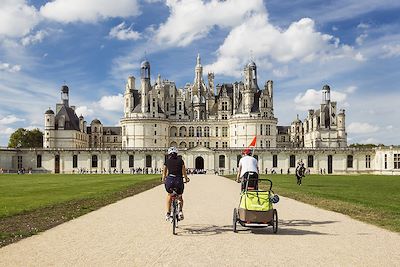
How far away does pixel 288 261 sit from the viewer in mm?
8984

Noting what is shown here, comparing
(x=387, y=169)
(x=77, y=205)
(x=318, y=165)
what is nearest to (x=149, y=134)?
(x=318, y=165)

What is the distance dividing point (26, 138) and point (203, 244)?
116 metres

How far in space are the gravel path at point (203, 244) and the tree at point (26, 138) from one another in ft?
355

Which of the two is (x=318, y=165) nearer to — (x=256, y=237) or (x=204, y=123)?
(x=204, y=123)

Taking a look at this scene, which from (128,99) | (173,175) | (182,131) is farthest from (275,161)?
(173,175)

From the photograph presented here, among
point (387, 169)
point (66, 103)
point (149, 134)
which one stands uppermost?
point (66, 103)

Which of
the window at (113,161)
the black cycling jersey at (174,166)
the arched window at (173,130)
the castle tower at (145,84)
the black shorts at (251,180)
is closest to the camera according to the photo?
the black cycling jersey at (174,166)

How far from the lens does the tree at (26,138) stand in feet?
380

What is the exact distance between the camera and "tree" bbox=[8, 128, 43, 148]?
4561 inches

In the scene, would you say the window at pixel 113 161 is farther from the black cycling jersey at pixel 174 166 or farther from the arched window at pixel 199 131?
the black cycling jersey at pixel 174 166

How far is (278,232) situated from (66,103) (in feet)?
361

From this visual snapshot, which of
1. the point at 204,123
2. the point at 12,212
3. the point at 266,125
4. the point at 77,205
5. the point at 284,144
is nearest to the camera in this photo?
the point at 12,212

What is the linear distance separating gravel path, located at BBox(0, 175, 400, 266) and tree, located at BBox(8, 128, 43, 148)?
10815 cm

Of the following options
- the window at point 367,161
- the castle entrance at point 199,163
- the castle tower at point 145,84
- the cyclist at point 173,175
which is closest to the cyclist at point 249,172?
the cyclist at point 173,175
